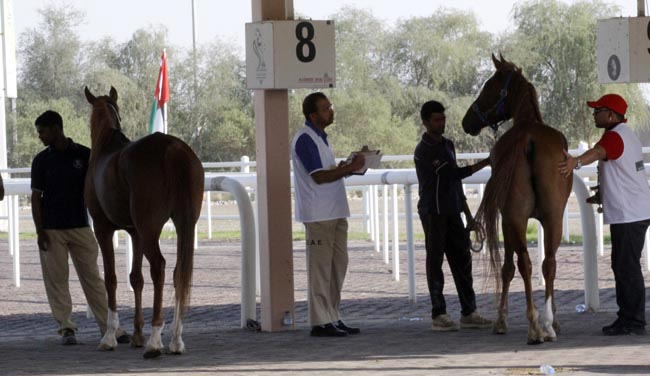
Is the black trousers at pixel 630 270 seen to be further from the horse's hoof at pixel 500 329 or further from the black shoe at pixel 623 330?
the horse's hoof at pixel 500 329

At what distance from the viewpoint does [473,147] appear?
121 ft

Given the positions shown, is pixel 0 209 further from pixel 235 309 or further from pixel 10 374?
pixel 10 374

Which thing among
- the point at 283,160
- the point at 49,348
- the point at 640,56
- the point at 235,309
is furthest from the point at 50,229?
the point at 640,56

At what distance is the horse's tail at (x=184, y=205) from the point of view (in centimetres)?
912

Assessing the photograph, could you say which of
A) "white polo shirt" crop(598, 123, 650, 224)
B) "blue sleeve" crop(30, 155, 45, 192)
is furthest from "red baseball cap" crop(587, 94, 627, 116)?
"blue sleeve" crop(30, 155, 45, 192)

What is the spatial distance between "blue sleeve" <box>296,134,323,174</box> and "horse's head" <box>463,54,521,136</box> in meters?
1.19

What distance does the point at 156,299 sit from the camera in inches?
362

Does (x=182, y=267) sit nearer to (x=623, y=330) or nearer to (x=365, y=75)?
(x=623, y=330)

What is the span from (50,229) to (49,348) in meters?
1.00

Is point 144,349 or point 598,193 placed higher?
point 598,193

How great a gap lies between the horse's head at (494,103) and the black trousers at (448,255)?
78 cm

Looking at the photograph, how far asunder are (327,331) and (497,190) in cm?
187

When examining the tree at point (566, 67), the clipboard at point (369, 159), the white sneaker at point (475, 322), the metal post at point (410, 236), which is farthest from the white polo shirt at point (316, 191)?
the tree at point (566, 67)

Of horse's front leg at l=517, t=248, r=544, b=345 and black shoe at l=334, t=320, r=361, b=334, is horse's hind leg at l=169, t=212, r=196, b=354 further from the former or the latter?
horse's front leg at l=517, t=248, r=544, b=345
